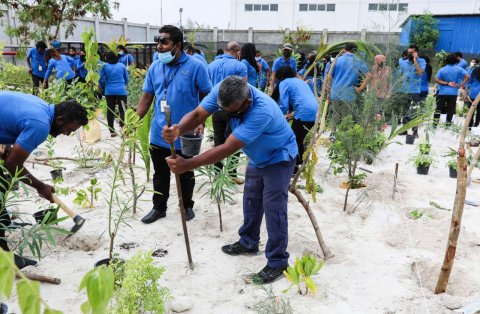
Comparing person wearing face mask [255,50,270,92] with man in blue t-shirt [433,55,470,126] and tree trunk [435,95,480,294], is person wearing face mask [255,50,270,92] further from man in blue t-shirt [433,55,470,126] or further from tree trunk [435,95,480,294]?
tree trunk [435,95,480,294]

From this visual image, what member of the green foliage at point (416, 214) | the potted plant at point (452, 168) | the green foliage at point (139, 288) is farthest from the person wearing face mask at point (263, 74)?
the green foliage at point (139, 288)

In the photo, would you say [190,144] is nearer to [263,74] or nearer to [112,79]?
[112,79]

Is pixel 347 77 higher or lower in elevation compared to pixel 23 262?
higher

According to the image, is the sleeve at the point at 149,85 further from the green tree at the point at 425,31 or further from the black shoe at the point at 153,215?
the green tree at the point at 425,31

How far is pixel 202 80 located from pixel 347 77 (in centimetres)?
355

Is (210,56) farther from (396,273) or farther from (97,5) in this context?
(396,273)

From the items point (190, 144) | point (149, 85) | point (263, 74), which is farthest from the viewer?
point (263, 74)

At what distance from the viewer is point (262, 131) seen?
101 inches

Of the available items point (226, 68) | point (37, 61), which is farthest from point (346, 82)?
point (37, 61)

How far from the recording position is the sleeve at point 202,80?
356 cm

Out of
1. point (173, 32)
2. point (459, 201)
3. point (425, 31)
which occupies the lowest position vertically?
point (459, 201)

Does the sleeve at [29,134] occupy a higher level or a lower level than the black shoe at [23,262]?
higher

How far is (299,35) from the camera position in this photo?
16297 millimetres

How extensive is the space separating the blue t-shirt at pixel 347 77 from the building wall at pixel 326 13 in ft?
76.6
